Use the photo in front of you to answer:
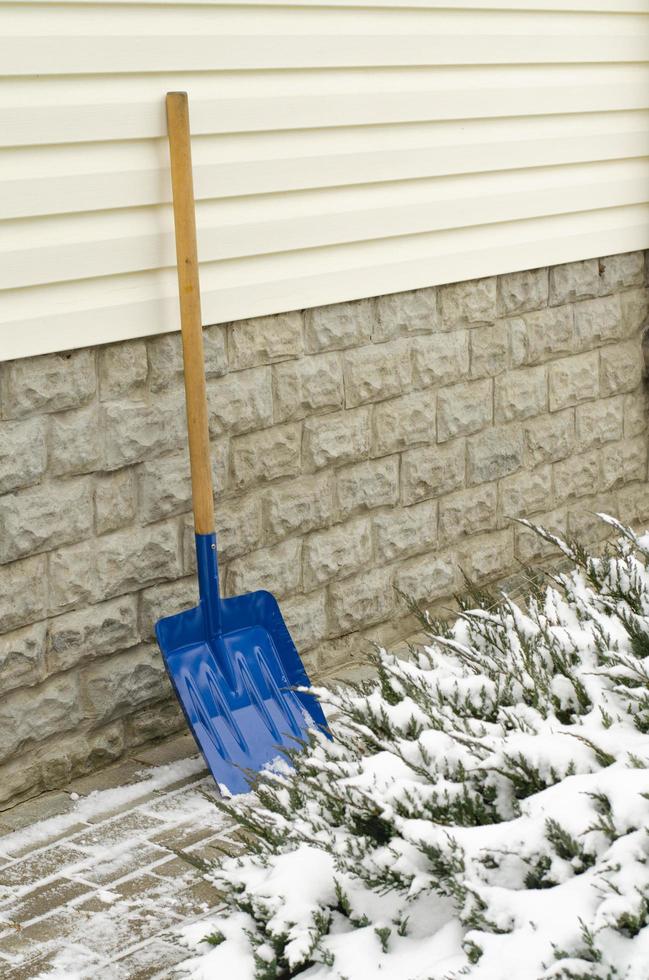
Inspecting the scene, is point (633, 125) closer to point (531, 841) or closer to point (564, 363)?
point (564, 363)

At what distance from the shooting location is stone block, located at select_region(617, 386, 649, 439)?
6051mm

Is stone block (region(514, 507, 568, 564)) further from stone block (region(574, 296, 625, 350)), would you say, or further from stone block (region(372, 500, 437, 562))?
stone block (region(574, 296, 625, 350))

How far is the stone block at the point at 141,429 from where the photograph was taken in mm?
3840

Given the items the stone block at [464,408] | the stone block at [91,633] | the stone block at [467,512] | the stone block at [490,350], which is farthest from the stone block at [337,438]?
the stone block at [91,633]

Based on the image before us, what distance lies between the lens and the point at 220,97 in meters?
4.03

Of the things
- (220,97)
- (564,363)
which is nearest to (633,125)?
(564,363)

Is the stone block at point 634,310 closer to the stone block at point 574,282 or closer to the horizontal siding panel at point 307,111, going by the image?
the stone block at point 574,282

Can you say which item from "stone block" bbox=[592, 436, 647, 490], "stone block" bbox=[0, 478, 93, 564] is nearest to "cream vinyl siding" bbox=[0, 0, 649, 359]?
"stone block" bbox=[0, 478, 93, 564]

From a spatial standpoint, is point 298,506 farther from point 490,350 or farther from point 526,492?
point 526,492

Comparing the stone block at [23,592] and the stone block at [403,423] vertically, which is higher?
the stone block at [403,423]

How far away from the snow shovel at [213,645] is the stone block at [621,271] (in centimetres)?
252

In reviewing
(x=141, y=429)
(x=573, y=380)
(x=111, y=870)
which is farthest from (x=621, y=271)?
(x=111, y=870)

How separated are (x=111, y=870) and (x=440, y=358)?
2.39 meters

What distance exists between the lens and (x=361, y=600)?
4.79m
